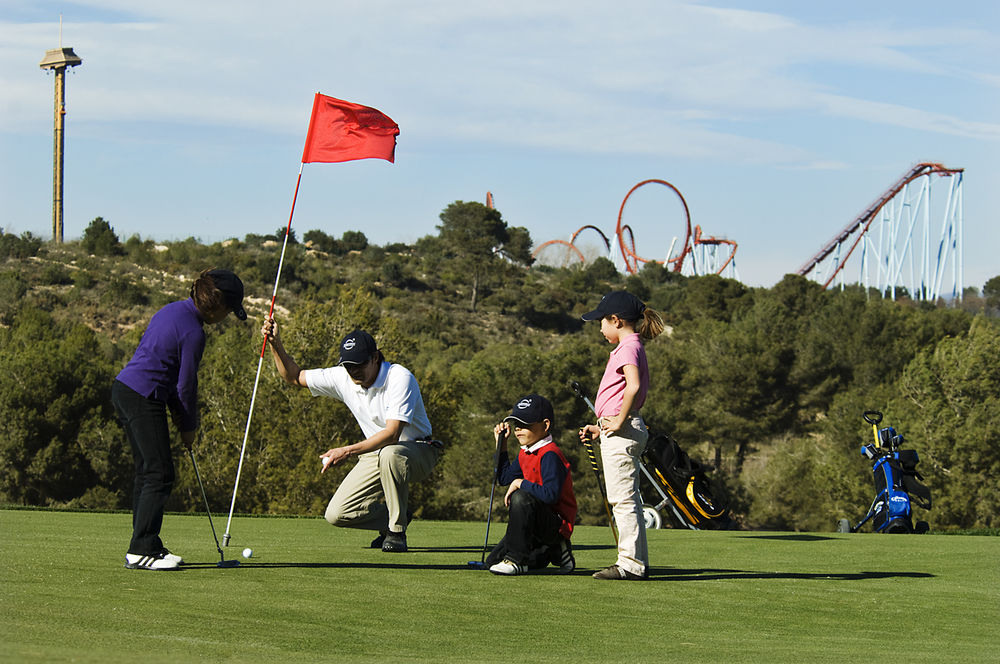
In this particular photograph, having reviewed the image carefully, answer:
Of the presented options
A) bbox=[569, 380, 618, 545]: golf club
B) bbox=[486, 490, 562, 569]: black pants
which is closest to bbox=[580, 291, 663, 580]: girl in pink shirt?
bbox=[569, 380, 618, 545]: golf club

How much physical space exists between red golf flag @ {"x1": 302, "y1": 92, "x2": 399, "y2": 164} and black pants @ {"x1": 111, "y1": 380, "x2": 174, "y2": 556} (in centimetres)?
399

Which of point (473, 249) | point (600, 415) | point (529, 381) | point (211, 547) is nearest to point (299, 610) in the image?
point (600, 415)

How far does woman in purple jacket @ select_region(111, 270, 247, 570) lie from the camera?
21.5ft

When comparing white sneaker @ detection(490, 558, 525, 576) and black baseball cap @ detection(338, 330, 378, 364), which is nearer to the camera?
white sneaker @ detection(490, 558, 525, 576)

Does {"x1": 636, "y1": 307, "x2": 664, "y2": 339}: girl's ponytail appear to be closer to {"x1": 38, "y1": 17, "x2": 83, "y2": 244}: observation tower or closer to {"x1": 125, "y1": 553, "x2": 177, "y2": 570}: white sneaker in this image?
{"x1": 125, "y1": 553, "x2": 177, "y2": 570}: white sneaker

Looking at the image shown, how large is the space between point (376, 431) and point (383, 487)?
1.45 feet

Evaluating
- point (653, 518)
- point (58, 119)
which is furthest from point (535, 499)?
point (58, 119)

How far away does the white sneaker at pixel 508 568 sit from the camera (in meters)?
7.26

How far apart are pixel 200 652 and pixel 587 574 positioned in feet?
13.0

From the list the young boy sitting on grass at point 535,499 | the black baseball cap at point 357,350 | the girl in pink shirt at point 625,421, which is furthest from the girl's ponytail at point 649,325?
the black baseball cap at point 357,350

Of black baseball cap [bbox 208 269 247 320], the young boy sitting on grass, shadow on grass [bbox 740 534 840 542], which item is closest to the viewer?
black baseball cap [bbox 208 269 247 320]

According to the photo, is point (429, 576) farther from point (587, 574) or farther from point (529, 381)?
point (529, 381)

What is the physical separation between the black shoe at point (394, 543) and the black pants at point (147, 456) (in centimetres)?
222

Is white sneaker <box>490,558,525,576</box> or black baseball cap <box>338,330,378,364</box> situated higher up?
black baseball cap <box>338,330,378,364</box>
